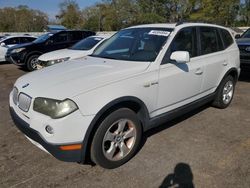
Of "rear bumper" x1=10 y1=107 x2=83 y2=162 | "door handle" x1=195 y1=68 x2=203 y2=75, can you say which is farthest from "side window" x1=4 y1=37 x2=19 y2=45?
"rear bumper" x1=10 y1=107 x2=83 y2=162

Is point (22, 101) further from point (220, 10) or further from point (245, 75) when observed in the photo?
point (220, 10)

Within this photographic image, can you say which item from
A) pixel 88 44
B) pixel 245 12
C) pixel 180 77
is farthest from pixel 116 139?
pixel 245 12

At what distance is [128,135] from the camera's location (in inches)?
142

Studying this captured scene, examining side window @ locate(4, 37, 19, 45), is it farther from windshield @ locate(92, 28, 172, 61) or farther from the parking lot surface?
windshield @ locate(92, 28, 172, 61)

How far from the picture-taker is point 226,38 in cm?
553

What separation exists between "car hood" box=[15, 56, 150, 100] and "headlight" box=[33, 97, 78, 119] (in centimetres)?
6

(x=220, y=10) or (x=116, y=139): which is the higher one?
(x=220, y=10)

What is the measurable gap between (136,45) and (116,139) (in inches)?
62.8

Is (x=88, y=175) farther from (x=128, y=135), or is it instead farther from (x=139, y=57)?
(x=139, y=57)

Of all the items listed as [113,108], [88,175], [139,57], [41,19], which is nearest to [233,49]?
[139,57]

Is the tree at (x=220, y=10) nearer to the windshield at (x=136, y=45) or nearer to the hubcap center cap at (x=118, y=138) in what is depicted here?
the windshield at (x=136, y=45)

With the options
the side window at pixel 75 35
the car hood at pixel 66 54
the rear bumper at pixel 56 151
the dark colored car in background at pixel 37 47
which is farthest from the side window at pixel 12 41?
the rear bumper at pixel 56 151

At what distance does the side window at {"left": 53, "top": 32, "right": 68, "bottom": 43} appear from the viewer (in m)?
12.1

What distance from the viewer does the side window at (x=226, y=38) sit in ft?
17.9
